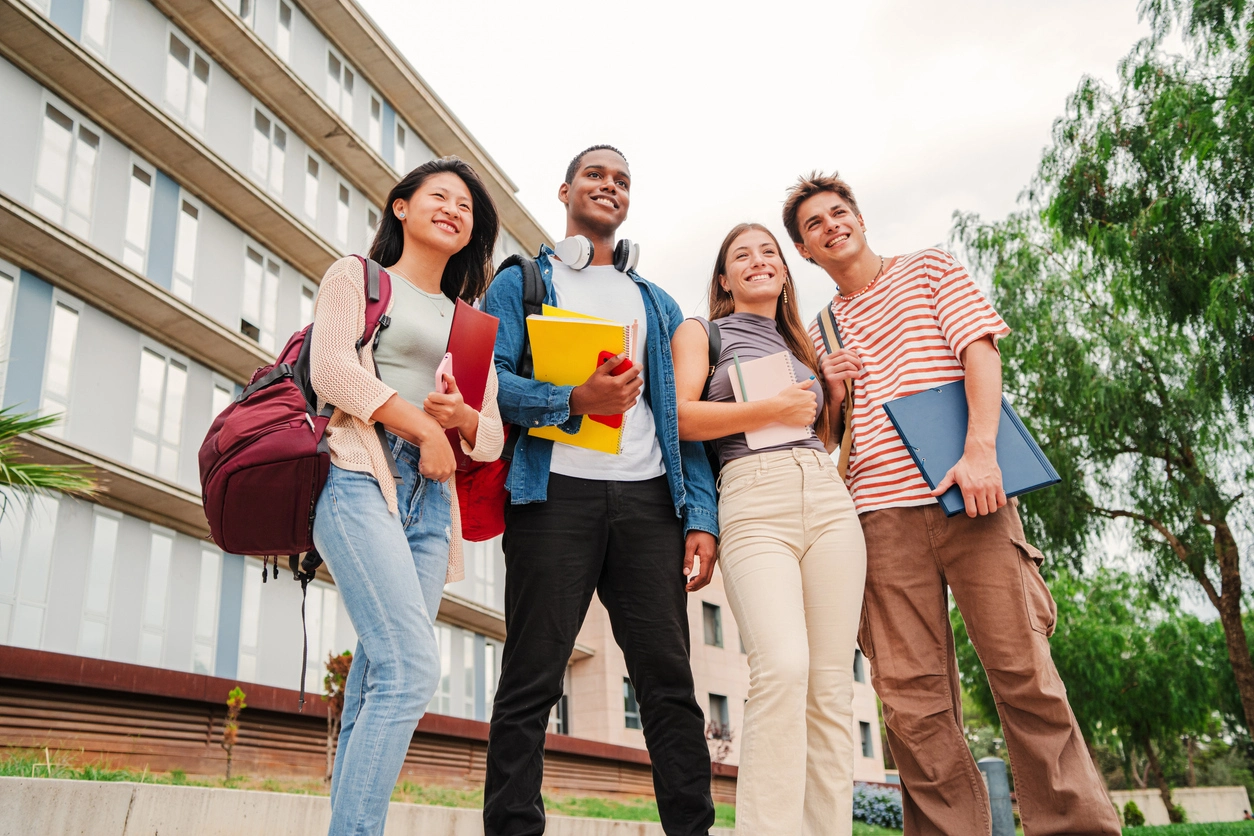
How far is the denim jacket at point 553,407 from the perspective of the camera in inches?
116

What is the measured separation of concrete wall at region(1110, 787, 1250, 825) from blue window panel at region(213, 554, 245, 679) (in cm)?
2934

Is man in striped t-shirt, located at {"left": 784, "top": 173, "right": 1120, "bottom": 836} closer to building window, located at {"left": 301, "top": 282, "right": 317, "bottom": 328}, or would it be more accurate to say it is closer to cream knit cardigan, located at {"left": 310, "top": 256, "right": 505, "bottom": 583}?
cream knit cardigan, located at {"left": 310, "top": 256, "right": 505, "bottom": 583}

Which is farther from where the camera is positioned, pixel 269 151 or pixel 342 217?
pixel 342 217

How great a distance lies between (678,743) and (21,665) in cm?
1060

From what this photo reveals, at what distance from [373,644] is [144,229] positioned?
1627 cm

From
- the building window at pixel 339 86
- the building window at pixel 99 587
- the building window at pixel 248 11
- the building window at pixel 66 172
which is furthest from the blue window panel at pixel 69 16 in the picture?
the building window at pixel 99 587

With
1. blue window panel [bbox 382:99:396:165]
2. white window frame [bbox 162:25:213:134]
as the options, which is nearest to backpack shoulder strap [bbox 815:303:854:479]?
white window frame [bbox 162:25:213:134]

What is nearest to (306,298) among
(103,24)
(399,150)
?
(399,150)

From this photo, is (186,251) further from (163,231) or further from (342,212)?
(342,212)

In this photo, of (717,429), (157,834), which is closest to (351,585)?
(717,429)

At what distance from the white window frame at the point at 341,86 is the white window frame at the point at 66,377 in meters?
8.69

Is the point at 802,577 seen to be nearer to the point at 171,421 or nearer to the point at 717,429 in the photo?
the point at 717,429

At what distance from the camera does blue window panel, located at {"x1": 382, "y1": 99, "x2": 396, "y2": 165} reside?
23.4m

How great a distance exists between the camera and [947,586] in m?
3.16
